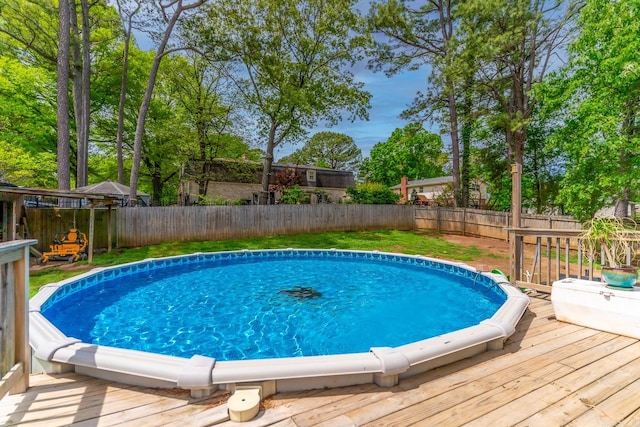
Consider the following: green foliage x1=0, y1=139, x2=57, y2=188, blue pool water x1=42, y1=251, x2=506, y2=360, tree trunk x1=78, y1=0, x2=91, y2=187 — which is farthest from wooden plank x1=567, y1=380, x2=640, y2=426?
green foliage x1=0, y1=139, x2=57, y2=188

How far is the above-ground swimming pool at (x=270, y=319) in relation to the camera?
2.17m

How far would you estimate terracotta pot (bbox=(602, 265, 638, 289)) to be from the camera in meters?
3.04

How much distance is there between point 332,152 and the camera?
3872cm

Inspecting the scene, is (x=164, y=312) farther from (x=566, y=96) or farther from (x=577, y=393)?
(x=566, y=96)

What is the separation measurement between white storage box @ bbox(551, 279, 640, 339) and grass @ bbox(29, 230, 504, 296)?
6.00m

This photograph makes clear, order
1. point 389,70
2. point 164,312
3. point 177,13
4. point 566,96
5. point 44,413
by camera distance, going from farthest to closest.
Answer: point 389,70 → point 177,13 → point 566,96 → point 164,312 → point 44,413

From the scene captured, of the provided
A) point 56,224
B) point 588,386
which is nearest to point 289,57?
point 56,224

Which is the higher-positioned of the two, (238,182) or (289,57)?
(289,57)

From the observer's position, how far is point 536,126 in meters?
15.6

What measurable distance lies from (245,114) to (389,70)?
27.5ft

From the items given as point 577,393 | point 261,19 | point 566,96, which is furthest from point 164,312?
point 261,19

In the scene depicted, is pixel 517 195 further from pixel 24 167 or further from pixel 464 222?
pixel 24 167

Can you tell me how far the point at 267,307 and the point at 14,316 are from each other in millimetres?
3788

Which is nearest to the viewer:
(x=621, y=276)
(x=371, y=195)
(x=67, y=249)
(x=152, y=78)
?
(x=621, y=276)
